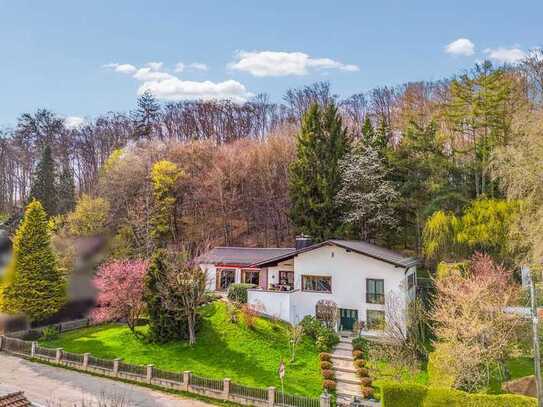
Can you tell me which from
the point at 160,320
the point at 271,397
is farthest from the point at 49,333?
the point at 271,397

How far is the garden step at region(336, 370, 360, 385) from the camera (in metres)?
19.8

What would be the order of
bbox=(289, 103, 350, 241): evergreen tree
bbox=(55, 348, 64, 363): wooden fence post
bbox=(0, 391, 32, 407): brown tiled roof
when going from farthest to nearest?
1. bbox=(289, 103, 350, 241): evergreen tree
2. bbox=(55, 348, 64, 363): wooden fence post
3. bbox=(0, 391, 32, 407): brown tiled roof

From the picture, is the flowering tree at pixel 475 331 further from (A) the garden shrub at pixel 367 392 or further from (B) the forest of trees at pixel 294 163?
(B) the forest of trees at pixel 294 163

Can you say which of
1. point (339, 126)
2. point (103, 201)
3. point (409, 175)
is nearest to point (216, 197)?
point (103, 201)

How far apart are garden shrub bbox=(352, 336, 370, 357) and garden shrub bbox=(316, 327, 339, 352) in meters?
1.08

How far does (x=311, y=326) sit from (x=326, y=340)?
1342 millimetres

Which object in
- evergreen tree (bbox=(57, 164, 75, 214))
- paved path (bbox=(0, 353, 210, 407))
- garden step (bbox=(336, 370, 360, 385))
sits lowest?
paved path (bbox=(0, 353, 210, 407))

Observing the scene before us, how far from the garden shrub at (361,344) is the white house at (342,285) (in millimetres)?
1123

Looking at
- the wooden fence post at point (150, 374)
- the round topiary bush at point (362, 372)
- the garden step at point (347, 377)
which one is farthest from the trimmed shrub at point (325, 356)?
the wooden fence post at point (150, 374)

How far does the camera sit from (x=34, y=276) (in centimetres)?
2666

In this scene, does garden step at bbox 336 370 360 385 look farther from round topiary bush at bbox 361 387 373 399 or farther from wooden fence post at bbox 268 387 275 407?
wooden fence post at bbox 268 387 275 407

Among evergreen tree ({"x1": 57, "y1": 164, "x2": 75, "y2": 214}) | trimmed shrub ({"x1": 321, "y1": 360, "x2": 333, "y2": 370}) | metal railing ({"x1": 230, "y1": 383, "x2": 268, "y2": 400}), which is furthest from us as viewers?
evergreen tree ({"x1": 57, "y1": 164, "x2": 75, "y2": 214})

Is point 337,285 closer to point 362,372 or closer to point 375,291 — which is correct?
point 375,291

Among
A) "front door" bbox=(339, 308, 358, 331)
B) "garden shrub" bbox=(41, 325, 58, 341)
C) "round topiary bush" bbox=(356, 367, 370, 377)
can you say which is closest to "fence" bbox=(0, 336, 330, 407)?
"garden shrub" bbox=(41, 325, 58, 341)
